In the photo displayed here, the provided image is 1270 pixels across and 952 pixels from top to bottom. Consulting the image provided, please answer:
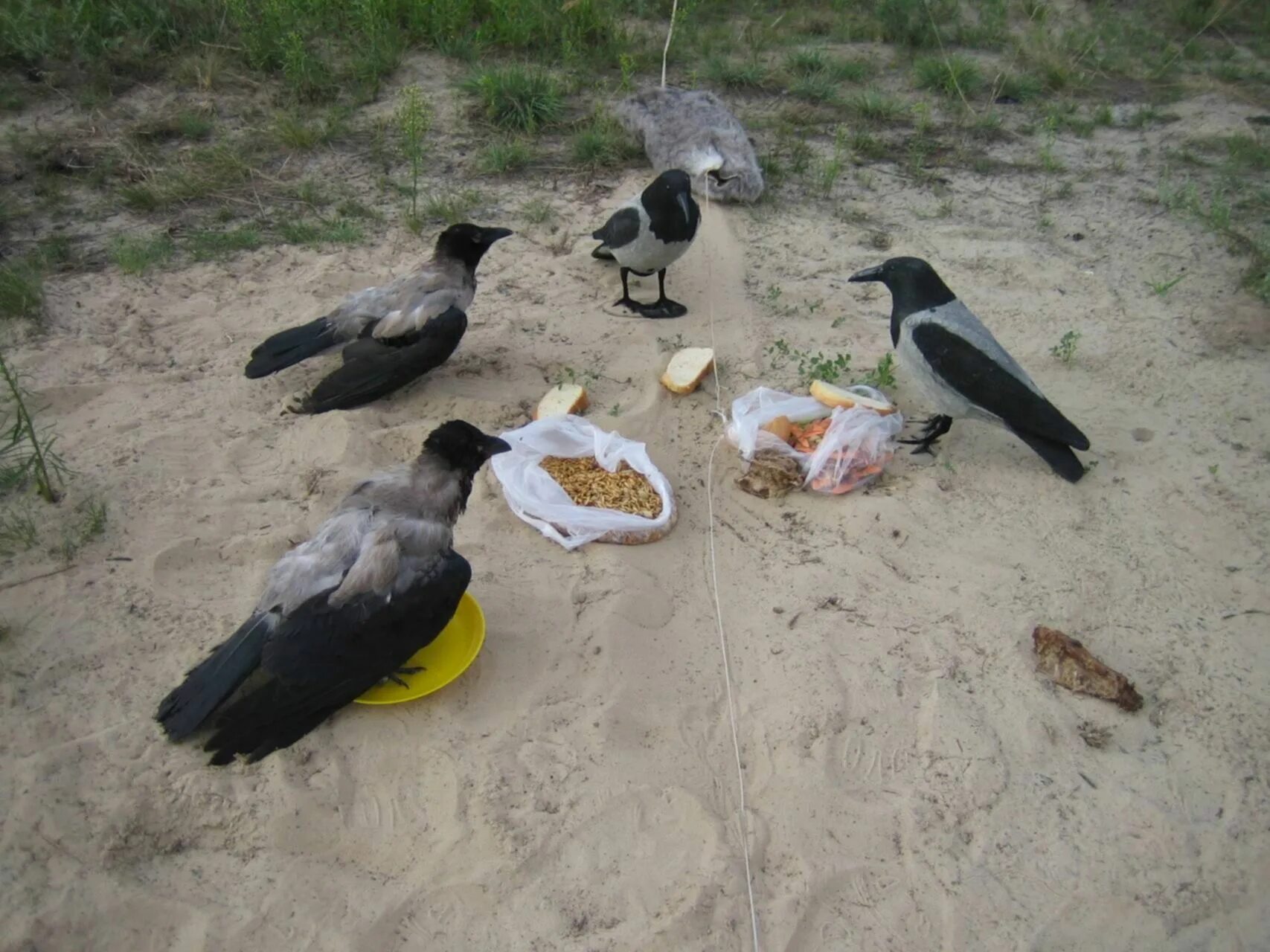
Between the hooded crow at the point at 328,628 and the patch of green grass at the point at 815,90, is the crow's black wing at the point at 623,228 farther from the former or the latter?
the patch of green grass at the point at 815,90

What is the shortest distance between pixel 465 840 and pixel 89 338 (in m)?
3.29

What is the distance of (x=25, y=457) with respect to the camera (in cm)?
384

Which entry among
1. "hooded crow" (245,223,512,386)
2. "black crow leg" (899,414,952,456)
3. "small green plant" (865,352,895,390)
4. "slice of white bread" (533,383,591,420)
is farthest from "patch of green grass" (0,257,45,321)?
"black crow leg" (899,414,952,456)

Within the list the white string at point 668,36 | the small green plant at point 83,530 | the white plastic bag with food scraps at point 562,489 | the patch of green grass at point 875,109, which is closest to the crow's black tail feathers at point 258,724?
the small green plant at point 83,530

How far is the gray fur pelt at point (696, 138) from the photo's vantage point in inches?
240

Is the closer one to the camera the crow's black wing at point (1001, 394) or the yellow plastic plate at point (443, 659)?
the yellow plastic plate at point (443, 659)

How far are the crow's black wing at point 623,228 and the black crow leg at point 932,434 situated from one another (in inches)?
68.9

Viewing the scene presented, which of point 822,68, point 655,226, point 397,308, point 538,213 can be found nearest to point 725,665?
point 397,308

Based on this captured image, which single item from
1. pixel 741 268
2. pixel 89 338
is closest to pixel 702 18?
pixel 741 268

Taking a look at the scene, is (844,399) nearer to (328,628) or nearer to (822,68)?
(328,628)

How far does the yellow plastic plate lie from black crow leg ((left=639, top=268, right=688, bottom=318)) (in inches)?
89.5

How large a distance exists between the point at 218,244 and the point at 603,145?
252cm

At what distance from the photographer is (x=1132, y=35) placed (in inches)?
338

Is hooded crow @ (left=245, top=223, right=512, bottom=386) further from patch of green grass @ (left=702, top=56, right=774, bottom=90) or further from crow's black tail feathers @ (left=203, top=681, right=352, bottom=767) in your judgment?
patch of green grass @ (left=702, top=56, right=774, bottom=90)
